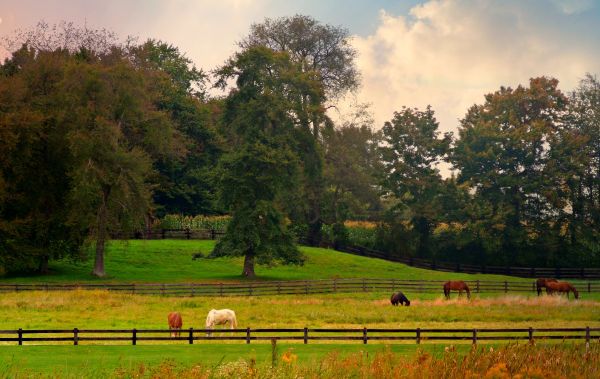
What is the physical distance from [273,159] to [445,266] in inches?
1160

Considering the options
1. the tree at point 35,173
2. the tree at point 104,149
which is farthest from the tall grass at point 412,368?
the tree at point 35,173

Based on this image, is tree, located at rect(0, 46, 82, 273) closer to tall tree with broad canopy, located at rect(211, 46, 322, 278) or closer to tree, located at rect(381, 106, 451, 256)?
tall tree with broad canopy, located at rect(211, 46, 322, 278)

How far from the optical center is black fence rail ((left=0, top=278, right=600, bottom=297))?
55.4 m

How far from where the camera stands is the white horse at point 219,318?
3731 centimetres

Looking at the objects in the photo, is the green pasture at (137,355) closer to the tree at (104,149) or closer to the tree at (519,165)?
the tree at (104,149)

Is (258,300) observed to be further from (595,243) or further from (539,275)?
(595,243)

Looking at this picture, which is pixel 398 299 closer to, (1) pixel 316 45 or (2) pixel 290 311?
(2) pixel 290 311

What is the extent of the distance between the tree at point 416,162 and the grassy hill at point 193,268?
755cm

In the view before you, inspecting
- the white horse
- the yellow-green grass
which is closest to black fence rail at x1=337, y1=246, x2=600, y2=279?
the yellow-green grass

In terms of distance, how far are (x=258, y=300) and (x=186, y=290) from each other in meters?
6.09

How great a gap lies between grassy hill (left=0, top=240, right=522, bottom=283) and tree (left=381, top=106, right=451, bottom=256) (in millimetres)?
7547

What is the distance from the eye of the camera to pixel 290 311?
47.0 m

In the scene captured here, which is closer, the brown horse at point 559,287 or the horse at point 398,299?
the horse at point 398,299

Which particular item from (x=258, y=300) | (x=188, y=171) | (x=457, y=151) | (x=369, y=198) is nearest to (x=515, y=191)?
(x=457, y=151)
